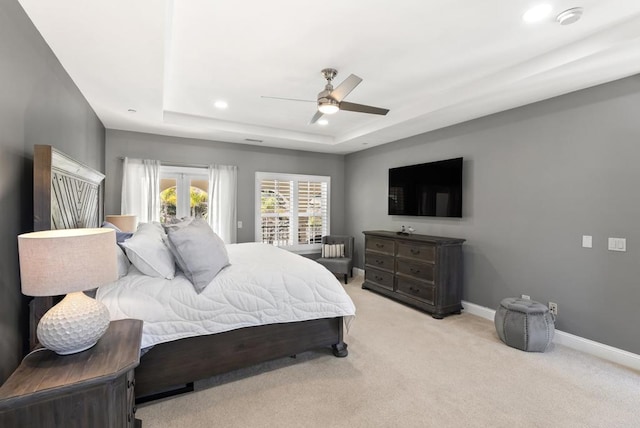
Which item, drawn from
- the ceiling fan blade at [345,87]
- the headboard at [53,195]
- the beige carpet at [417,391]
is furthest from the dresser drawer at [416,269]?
the headboard at [53,195]

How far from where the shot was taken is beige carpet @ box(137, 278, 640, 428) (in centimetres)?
200

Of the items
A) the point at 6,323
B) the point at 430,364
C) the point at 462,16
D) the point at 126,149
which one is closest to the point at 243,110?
the point at 126,149

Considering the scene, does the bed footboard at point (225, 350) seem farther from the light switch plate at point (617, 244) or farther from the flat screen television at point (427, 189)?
the light switch plate at point (617, 244)

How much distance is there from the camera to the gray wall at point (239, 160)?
15.1ft

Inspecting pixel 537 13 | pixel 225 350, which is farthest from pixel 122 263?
pixel 537 13

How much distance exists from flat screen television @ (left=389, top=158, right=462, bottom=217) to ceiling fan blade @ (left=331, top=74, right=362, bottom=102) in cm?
220

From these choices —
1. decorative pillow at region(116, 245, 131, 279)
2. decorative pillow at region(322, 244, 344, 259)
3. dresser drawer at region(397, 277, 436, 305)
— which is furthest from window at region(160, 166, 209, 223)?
dresser drawer at region(397, 277, 436, 305)

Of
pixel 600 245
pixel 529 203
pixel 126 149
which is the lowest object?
pixel 600 245

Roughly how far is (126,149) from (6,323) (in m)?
3.70

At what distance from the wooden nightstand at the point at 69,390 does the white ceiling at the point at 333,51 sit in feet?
6.19

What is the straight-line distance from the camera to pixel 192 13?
2.09 meters

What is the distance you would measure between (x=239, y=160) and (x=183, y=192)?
1.11 meters

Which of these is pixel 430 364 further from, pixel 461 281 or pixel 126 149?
pixel 126 149

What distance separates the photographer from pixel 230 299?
235cm
